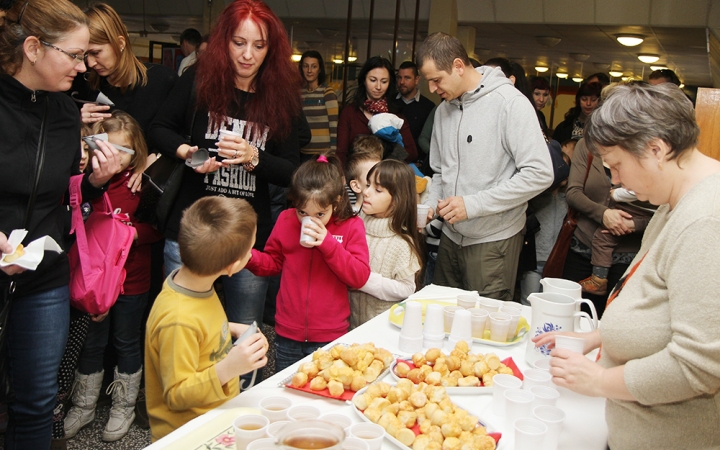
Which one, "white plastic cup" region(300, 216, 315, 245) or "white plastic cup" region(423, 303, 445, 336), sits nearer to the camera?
"white plastic cup" region(423, 303, 445, 336)

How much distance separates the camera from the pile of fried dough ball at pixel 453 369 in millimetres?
1643

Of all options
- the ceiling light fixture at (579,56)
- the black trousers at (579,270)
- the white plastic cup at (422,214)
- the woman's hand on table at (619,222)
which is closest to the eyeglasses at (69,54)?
the white plastic cup at (422,214)

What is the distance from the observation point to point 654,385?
49.0 inches

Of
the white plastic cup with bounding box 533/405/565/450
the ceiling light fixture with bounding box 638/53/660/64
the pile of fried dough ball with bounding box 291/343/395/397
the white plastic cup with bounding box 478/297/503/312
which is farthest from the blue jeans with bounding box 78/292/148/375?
the ceiling light fixture with bounding box 638/53/660/64

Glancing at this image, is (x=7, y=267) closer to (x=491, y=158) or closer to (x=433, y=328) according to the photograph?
(x=433, y=328)

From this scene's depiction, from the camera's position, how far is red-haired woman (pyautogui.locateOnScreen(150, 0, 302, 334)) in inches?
97.0

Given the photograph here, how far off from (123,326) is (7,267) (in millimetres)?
1198

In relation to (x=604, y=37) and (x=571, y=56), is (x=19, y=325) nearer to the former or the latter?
(x=604, y=37)

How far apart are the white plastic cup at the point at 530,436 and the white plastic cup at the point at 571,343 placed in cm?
33

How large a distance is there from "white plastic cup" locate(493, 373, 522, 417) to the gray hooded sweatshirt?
1212 mm

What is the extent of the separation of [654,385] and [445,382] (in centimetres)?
54

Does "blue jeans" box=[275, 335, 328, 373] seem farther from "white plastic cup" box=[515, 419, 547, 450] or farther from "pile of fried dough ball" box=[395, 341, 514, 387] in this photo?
"white plastic cup" box=[515, 419, 547, 450]

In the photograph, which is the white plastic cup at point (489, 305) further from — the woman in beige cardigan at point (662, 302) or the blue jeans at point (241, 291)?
the blue jeans at point (241, 291)

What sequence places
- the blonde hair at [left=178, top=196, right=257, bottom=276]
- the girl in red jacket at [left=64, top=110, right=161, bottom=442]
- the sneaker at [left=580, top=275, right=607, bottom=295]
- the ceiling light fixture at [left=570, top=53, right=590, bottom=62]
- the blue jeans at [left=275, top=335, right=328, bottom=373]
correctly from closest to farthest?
the blonde hair at [left=178, top=196, right=257, bottom=276] → the blue jeans at [left=275, top=335, right=328, bottom=373] → the girl in red jacket at [left=64, top=110, right=161, bottom=442] → the sneaker at [left=580, top=275, right=607, bottom=295] → the ceiling light fixture at [left=570, top=53, right=590, bottom=62]
